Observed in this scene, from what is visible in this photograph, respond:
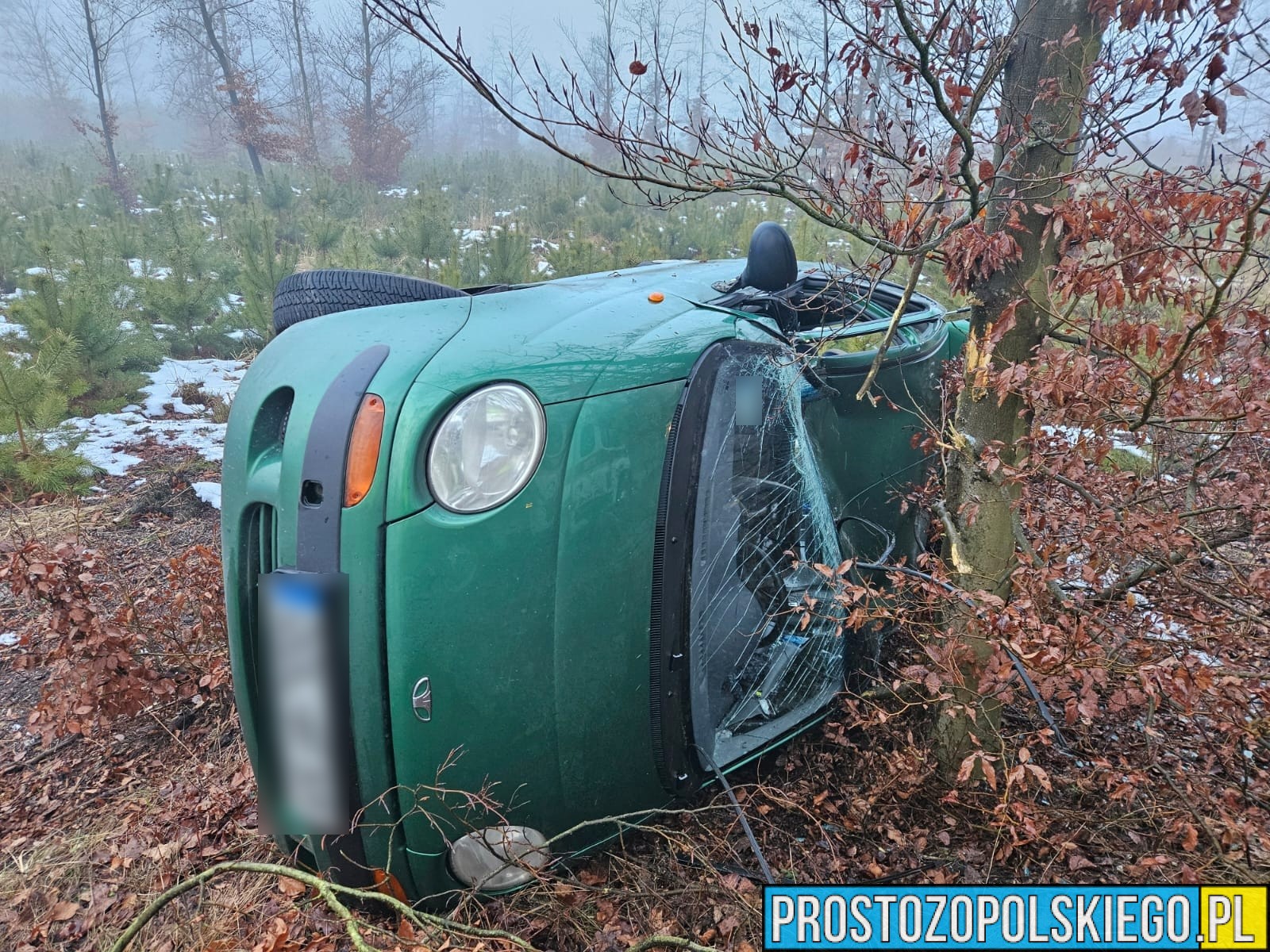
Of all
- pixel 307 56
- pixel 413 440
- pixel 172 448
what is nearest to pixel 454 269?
pixel 172 448

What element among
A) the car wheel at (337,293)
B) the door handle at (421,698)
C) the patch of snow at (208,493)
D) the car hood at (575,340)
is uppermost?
the car wheel at (337,293)

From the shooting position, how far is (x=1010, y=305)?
71.2 inches

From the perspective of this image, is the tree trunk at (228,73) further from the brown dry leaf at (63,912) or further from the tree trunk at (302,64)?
the brown dry leaf at (63,912)

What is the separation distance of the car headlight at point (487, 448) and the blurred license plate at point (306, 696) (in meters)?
0.30

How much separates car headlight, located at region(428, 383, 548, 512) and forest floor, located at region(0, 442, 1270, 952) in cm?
90

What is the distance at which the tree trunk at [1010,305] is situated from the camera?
1791 mm

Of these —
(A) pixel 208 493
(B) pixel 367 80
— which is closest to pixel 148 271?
(A) pixel 208 493

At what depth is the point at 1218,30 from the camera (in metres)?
1.53

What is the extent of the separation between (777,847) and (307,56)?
2590cm

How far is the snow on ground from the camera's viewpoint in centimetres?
514

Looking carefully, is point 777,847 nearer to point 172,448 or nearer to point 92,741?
point 92,741

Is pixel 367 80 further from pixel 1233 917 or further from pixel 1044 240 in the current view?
pixel 1233 917

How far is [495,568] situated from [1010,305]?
141 cm

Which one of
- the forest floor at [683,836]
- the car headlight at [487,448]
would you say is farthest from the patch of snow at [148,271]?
the car headlight at [487,448]
